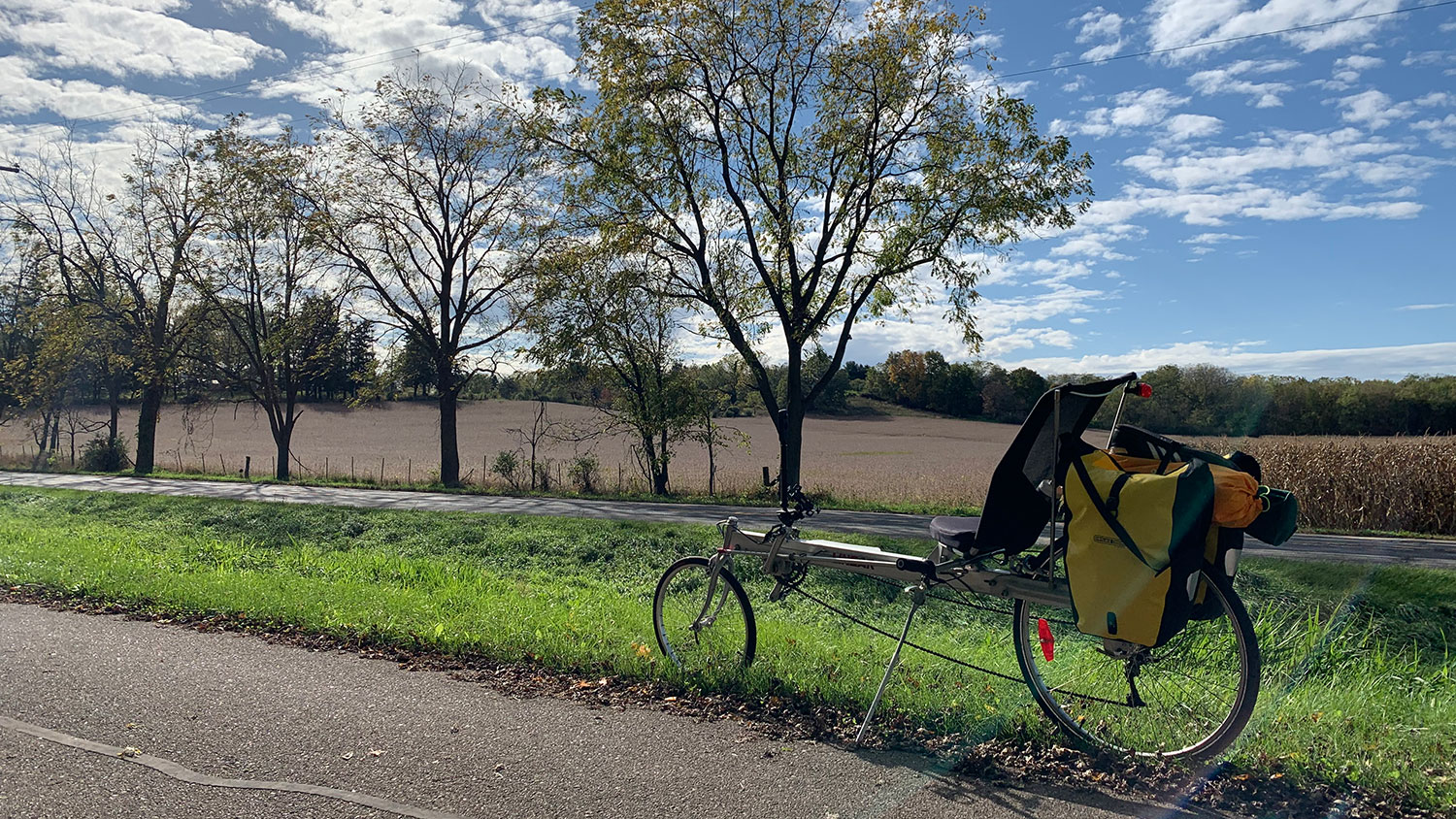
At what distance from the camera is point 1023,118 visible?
21.2m

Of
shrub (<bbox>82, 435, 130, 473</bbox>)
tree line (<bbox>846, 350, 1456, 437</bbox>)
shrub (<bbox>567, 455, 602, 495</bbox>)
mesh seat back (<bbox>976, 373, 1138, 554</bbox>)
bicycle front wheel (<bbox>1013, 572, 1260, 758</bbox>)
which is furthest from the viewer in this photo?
shrub (<bbox>82, 435, 130, 473</bbox>)

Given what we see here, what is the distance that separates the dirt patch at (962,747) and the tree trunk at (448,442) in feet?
88.6

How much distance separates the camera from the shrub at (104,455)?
39500 millimetres

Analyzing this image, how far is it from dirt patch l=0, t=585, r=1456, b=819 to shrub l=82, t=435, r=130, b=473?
132 feet

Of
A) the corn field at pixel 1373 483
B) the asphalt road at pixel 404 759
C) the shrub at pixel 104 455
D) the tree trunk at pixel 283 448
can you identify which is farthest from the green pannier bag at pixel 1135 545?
the shrub at pixel 104 455

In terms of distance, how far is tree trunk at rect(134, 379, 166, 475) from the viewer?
37094 mm

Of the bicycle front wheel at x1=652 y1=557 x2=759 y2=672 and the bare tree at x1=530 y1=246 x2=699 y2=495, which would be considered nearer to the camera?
the bicycle front wheel at x1=652 y1=557 x2=759 y2=672

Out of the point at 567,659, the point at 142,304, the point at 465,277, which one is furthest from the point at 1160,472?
the point at 142,304

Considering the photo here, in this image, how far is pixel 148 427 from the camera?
37.7 metres

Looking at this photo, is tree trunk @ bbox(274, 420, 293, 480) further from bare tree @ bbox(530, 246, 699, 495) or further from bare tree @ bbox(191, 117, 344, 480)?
bare tree @ bbox(530, 246, 699, 495)

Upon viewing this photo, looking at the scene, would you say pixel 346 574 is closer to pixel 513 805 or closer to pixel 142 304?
pixel 513 805

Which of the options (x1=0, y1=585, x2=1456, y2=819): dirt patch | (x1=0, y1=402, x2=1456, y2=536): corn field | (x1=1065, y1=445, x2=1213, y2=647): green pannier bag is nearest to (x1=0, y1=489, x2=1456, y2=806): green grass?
(x1=0, y1=585, x2=1456, y2=819): dirt patch

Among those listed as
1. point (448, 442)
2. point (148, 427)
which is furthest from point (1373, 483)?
point (148, 427)

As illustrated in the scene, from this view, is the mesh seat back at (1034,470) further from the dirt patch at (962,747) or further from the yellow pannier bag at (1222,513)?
the dirt patch at (962,747)
